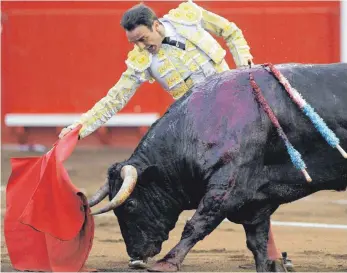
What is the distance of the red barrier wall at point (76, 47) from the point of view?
10.0 metres

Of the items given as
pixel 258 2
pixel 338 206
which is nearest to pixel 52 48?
pixel 258 2

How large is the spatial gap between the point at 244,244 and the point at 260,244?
1019 millimetres

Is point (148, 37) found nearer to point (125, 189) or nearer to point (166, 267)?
point (125, 189)

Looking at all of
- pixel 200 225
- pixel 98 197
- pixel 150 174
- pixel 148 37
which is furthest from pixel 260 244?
pixel 148 37

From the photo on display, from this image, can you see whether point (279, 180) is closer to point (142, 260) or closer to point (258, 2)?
point (142, 260)

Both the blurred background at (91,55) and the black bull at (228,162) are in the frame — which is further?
the blurred background at (91,55)

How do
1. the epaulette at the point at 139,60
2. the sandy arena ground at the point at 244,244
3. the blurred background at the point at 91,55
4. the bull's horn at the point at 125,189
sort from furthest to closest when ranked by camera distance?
the blurred background at the point at 91,55
the sandy arena ground at the point at 244,244
the epaulette at the point at 139,60
the bull's horn at the point at 125,189

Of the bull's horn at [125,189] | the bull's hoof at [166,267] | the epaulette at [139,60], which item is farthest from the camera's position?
the epaulette at [139,60]

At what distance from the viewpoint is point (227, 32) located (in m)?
5.48

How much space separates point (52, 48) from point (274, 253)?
5.52 metres

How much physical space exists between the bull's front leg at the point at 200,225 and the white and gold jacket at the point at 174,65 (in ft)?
2.53

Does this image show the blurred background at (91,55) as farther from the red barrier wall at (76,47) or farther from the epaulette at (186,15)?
the epaulette at (186,15)

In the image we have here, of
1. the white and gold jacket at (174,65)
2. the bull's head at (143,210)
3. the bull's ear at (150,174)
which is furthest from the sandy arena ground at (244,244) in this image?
the white and gold jacket at (174,65)

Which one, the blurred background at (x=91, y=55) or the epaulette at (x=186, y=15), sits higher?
the epaulette at (x=186, y=15)
